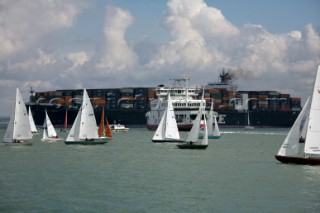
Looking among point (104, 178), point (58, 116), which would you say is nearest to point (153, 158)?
point (104, 178)

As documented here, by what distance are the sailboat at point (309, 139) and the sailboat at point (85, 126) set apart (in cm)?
2543

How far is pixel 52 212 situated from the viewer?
2842cm

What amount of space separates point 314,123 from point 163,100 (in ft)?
336

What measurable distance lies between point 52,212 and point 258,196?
10.8 meters

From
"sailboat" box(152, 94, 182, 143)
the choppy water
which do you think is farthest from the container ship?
the choppy water

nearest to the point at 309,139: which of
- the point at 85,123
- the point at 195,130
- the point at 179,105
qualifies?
the point at 195,130

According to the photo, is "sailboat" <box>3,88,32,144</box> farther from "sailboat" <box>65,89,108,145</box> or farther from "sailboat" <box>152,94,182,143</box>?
"sailboat" <box>152,94,182,143</box>

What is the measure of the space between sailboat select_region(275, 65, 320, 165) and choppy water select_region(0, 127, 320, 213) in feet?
2.30

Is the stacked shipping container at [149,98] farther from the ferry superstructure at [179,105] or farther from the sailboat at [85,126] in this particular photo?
the sailboat at [85,126]

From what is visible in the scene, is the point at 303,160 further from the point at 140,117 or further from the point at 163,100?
the point at 140,117

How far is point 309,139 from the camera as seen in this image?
1652 inches

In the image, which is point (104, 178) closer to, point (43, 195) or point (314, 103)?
point (43, 195)

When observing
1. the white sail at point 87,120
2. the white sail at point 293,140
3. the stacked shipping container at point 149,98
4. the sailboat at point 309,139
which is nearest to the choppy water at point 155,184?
the sailboat at point 309,139

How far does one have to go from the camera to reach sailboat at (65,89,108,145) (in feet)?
211
